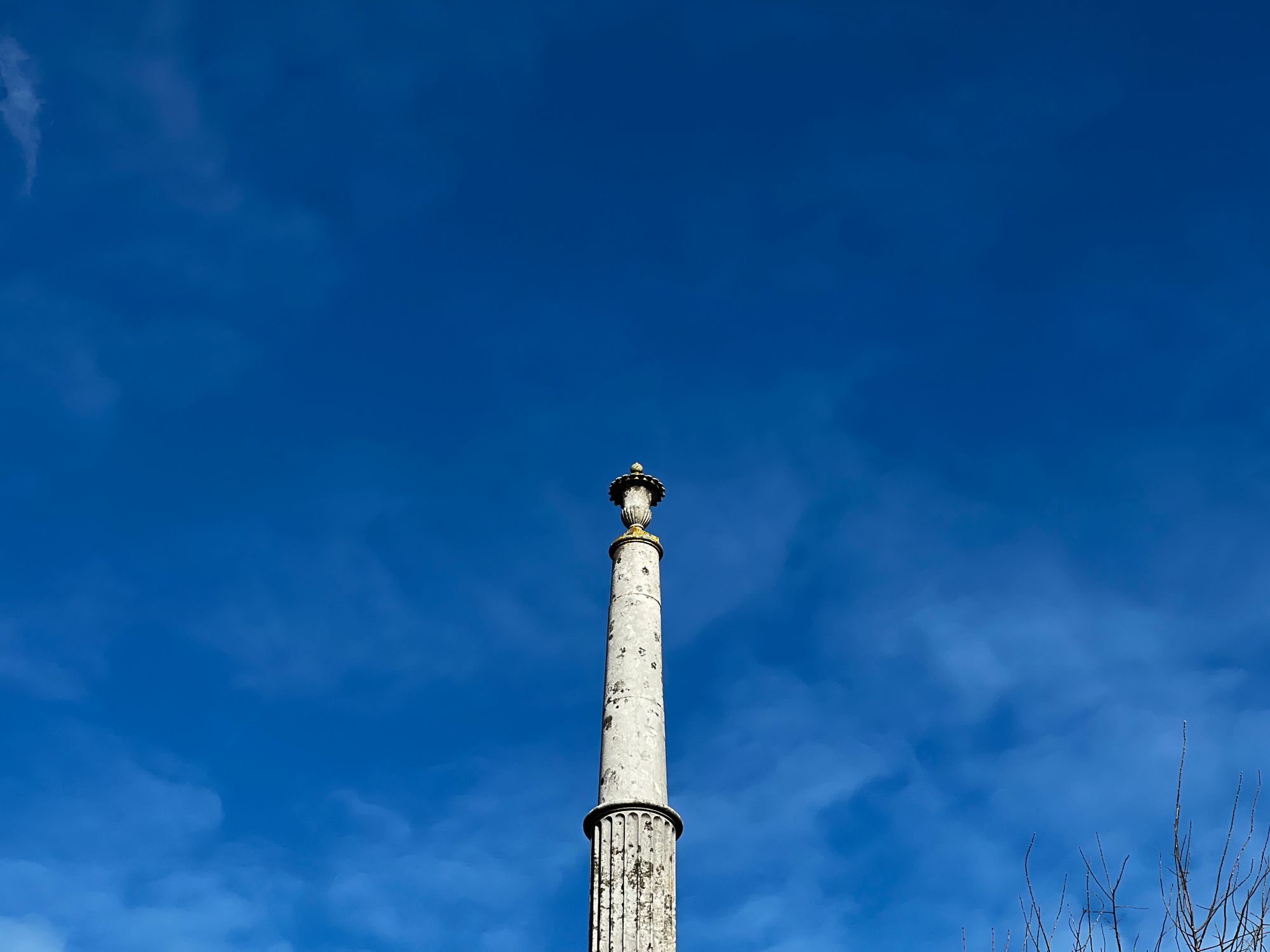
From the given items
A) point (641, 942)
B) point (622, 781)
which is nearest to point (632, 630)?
point (622, 781)

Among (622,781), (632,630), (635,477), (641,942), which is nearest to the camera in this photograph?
(641,942)

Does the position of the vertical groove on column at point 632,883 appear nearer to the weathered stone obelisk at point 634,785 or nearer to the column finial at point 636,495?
the weathered stone obelisk at point 634,785

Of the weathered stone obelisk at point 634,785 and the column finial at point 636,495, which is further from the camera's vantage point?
the column finial at point 636,495

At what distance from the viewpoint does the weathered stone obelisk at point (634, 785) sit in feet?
38.0

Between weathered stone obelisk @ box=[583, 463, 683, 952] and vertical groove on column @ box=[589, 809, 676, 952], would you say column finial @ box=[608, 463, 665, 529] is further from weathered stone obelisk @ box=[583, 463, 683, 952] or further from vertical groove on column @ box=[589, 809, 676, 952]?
vertical groove on column @ box=[589, 809, 676, 952]

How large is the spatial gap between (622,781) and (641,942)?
176 cm

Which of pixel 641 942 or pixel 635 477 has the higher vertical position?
pixel 635 477

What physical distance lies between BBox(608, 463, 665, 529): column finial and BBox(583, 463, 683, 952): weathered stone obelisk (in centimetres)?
41

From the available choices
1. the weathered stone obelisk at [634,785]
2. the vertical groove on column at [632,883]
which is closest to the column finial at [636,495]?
the weathered stone obelisk at [634,785]

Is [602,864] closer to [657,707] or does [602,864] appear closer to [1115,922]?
[657,707]

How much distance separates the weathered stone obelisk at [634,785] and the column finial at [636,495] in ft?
1.34

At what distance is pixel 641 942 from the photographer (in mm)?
11344

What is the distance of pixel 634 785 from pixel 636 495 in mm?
4571

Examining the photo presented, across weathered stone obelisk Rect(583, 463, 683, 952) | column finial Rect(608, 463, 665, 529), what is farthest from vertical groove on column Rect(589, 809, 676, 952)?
column finial Rect(608, 463, 665, 529)
